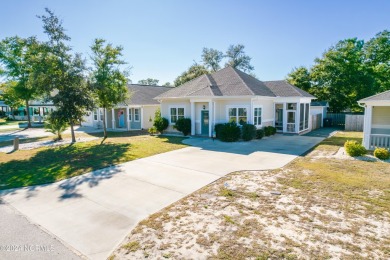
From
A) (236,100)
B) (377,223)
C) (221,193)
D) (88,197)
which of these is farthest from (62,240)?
(236,100)

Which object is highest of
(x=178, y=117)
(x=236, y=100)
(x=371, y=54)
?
(x=371, y=54)

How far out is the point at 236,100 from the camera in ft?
57.8

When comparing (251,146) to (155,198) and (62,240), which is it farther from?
(62,240)

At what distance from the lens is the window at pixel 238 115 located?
17.5 m

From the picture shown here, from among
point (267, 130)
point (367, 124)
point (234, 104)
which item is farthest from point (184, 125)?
point (367, 124)

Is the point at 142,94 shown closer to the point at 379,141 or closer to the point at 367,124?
the point at 367,124

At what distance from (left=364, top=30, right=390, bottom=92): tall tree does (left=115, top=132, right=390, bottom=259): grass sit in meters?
29.6

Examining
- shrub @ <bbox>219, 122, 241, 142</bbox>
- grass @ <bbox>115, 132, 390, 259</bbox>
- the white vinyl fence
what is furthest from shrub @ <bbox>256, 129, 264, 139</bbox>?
the white vinyl fence

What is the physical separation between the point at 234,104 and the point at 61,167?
40.1 feet

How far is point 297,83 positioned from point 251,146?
22.7m

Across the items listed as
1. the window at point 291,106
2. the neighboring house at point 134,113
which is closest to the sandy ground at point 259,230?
the window at point 291,106

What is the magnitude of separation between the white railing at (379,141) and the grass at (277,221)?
481 cm

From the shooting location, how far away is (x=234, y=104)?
17734mm

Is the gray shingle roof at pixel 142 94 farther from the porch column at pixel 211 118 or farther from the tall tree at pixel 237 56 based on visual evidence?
the tall tree at pixel 237 56
